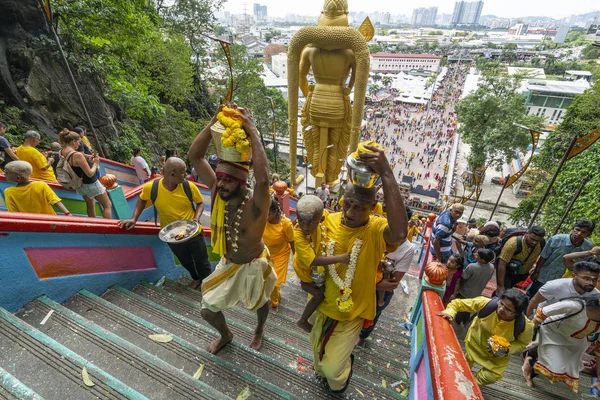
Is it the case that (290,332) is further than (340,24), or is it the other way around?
(340,24)

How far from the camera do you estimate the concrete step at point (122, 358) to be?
6.70ft

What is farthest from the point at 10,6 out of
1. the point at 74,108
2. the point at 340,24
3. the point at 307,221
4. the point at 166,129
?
the point at 307,221

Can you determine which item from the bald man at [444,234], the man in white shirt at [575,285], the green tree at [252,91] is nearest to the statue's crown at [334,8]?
the bald man at [444,234]

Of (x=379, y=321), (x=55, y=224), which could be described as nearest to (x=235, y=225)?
(x=55, y=224)

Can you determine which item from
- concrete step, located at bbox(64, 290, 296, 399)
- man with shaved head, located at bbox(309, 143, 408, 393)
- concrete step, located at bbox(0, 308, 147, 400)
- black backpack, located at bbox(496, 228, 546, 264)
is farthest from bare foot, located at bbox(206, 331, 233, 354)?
black backpack, located at bbox(496, 228, 546, 264)

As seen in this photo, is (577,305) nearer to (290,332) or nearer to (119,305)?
(290,332)

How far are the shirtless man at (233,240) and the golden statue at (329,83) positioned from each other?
565 cm

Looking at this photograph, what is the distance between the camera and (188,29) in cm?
1723

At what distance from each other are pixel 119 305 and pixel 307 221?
7.52 ft

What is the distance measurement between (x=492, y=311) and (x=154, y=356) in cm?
282

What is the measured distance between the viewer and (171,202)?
346 cm

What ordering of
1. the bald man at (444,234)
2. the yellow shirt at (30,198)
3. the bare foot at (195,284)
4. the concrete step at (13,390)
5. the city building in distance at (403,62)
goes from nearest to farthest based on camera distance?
the concrete step at (13,390)
the yellow shirt at (30,198)
the bare foot at (195,284)
the bald man at (444,234)
the city building in distance at (403,62)

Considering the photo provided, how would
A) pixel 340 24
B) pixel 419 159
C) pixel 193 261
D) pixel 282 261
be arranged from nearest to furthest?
pixel 193 261
pixel 282 261
pixel 340 24
pixel 419 159

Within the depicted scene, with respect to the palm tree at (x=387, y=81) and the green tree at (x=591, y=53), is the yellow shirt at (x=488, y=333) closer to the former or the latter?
the palm tree at (x=387, y=81)
